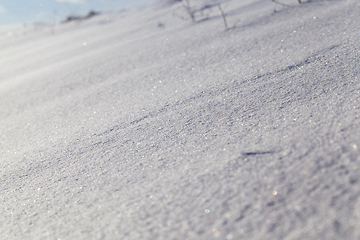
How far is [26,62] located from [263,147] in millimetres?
3271

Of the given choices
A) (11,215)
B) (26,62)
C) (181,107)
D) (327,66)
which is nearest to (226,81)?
(181,107)

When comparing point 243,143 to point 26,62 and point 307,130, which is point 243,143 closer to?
point 307,130

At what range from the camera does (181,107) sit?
127cm

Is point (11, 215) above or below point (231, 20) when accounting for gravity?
below

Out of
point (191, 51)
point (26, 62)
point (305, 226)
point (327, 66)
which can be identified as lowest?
point (305, 226)

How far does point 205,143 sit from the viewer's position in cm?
96

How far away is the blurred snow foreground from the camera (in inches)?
25.9

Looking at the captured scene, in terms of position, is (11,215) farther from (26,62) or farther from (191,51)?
(26,62)

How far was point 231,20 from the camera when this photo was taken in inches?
98.7

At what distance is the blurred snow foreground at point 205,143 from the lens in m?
0.66

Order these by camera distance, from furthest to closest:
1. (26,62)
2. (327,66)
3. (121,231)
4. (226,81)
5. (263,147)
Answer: (26,62)
(226,81)
(327,66)
(263,147)
(121,231)

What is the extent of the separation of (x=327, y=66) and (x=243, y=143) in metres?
0.60

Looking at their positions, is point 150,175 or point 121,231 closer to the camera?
point 121,231

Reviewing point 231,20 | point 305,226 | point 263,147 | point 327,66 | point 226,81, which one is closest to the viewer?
point 305,226
